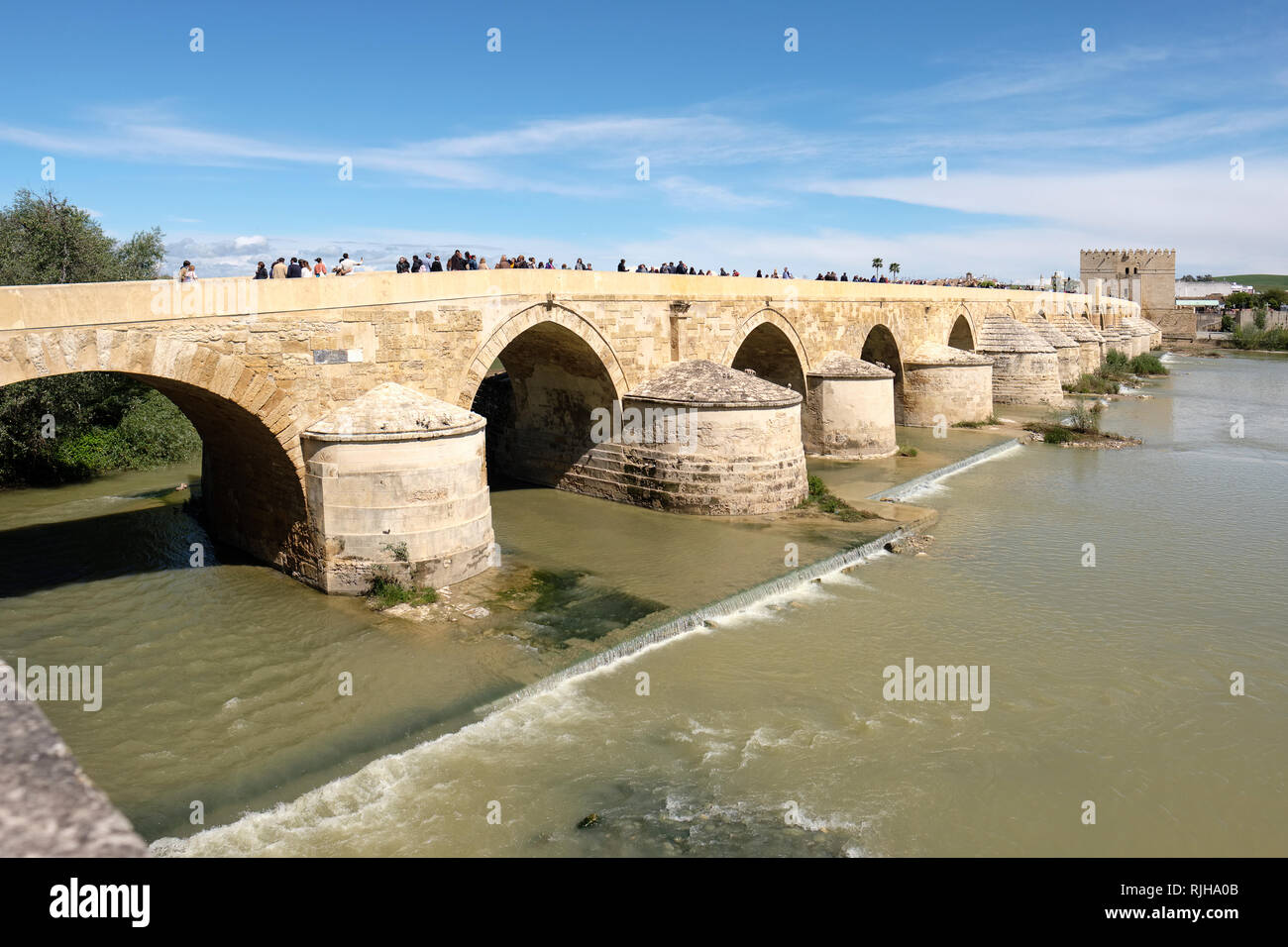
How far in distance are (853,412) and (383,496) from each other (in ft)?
41.4

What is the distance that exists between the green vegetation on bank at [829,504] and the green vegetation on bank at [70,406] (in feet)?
46.2

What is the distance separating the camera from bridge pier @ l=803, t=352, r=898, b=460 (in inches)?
780

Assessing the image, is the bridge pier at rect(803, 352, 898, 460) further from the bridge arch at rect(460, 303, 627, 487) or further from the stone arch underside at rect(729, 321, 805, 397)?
the bridge arch at rect(460, 303, 627, 487)

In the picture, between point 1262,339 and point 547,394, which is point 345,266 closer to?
point 547,394

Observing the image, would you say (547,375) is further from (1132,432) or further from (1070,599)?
(1132,432)

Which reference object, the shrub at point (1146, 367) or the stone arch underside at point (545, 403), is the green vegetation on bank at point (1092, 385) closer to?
the shrub at point (1146, 367)

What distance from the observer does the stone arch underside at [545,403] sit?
15.6 meters

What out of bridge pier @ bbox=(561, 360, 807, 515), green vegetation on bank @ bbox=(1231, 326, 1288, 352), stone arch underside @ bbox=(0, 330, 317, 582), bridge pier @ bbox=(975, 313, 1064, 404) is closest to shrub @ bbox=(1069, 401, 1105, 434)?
bridge pier @ bbox=(975, 313, 1064, 404)

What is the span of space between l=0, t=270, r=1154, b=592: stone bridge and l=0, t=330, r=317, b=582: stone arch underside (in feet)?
0.08

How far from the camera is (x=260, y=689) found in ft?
26.8

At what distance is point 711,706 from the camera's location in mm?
8031

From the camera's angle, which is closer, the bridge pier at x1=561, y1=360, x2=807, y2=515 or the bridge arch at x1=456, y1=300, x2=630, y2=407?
the bridge arch at x1=456, y1=300, x2=630, y2=407

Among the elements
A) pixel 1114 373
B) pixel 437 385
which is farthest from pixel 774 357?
pixel 1114 373

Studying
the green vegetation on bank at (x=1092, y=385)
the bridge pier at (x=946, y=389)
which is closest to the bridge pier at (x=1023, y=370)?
the green vegetation on bank at (x=1092, y=385)
